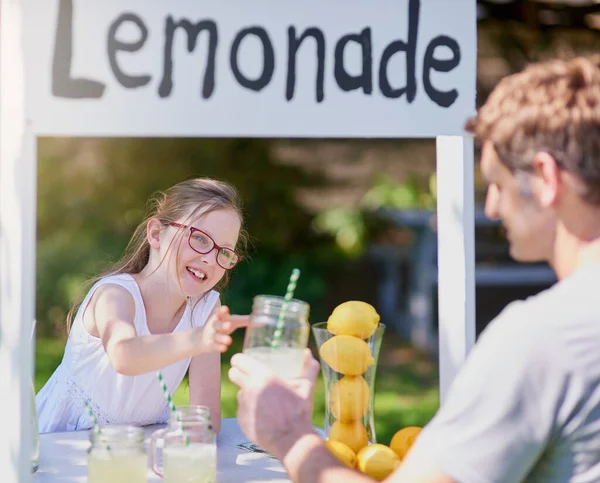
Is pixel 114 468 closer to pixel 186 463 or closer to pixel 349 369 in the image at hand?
pixel 186 463

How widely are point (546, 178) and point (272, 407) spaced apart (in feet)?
1.68

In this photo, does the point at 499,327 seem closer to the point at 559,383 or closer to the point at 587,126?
the point at 559,383

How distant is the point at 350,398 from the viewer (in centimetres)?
164

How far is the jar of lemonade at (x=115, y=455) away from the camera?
1.40 m

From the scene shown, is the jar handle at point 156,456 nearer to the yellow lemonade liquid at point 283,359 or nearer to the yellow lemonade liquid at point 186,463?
the yellow lemonade liquid at point 186,463

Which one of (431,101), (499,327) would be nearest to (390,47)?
(431,101)

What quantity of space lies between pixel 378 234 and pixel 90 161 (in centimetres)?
246

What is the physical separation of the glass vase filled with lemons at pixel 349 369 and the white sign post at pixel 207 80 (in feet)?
0.57

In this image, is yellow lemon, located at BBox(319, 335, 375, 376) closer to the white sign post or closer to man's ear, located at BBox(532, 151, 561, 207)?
the white sign post

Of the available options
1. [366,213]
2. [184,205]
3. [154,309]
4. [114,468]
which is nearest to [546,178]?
[114,468]

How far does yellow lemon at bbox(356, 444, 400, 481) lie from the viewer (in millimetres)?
1476

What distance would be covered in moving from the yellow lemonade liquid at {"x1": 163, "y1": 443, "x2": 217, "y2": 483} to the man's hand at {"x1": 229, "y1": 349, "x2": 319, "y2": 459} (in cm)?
16

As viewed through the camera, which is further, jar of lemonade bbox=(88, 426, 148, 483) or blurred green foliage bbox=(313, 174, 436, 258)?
blurred green foliage bbox=(313, 174, 436, 258)

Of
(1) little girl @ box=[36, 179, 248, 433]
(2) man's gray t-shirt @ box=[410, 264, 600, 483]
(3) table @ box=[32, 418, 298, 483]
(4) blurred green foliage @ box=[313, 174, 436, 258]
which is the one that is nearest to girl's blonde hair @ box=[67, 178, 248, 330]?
(1) little girl @ box=[36, 179, 248, 433]
